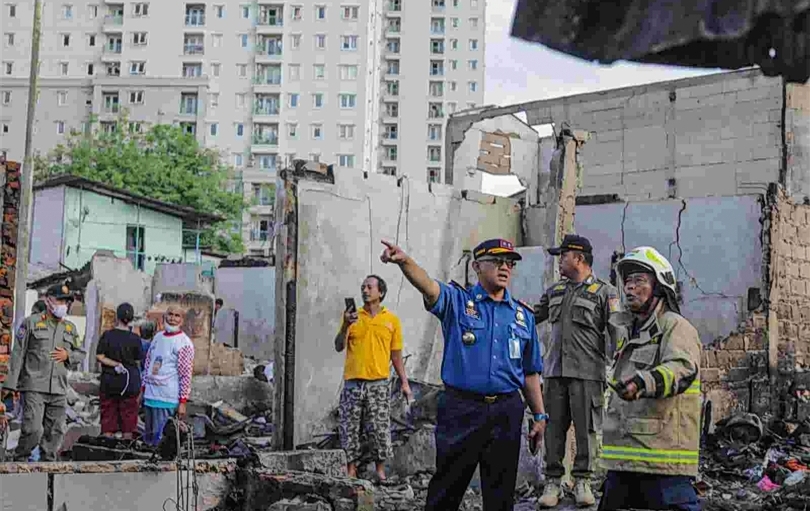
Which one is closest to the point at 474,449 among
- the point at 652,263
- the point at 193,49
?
the point at 652,263

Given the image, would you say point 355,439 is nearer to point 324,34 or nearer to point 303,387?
point 303,387

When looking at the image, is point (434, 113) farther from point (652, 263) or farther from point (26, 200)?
point (652, 263)

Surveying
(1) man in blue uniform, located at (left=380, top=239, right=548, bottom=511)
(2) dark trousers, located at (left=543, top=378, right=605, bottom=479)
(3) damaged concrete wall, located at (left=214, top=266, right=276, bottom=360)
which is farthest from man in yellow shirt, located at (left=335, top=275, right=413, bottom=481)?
(3) damaged concrete wall, located at (left=214, top=266, right=276, bottom=360)

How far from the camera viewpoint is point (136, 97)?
7388 cm

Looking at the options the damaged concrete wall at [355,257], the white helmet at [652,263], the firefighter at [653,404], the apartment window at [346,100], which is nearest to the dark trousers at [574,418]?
the firefighter at [653,404]

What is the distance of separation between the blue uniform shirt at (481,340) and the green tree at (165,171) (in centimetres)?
3992

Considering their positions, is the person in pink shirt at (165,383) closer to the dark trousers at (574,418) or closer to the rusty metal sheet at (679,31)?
the dark trousers at (574,418)

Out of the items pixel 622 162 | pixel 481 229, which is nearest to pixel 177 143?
pixel 622 162

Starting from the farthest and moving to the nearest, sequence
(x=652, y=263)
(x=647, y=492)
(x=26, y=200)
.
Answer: (x=26, y=200)
(x=652, y=263)
(x=647, y=492)

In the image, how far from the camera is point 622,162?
75.9 ft

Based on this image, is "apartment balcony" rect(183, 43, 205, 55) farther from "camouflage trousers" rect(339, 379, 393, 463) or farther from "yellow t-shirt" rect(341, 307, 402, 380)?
"camouflage trousers" rect(339, 379, 393, 463)

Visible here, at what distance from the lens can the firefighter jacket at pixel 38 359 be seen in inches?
384

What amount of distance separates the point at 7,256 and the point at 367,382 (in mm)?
3420

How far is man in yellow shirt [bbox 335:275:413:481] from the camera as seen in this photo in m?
8.91
